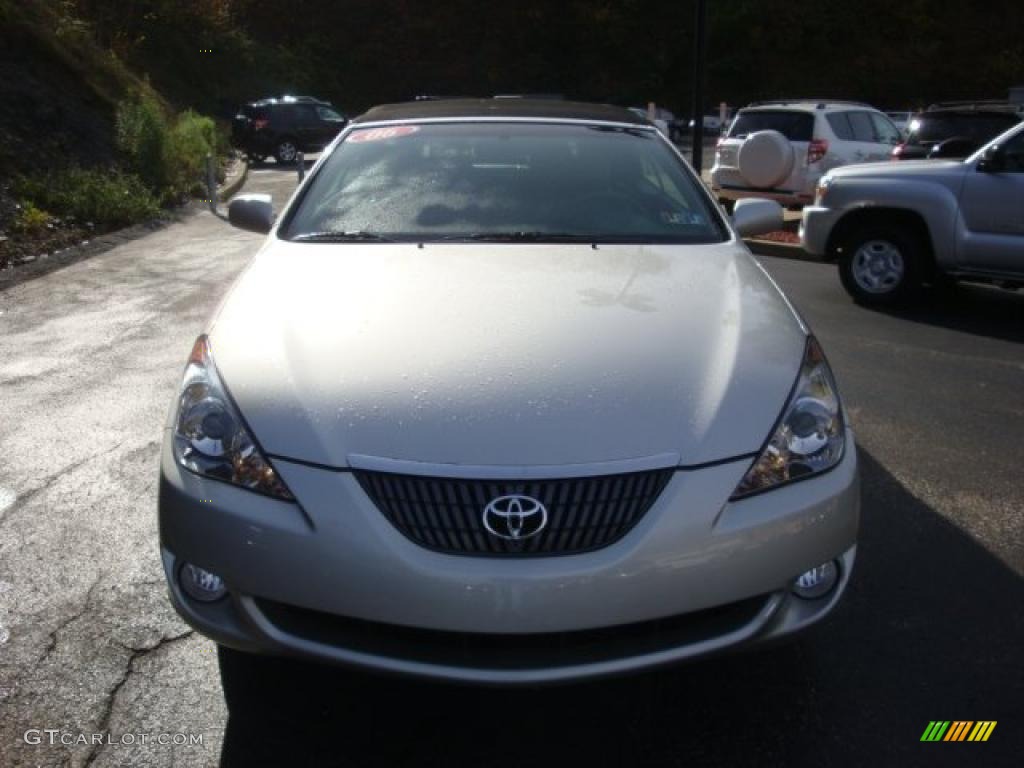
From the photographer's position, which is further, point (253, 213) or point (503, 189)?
point (253, 213)

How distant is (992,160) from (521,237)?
17.3 feet

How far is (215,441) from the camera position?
251 centimetres

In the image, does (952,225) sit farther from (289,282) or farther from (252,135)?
(252,135)

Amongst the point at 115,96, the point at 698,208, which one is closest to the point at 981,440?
the point at 698,208

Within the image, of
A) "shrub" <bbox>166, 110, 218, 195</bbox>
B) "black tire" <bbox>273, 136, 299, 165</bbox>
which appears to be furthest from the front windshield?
"black tire" <bbox>273, 136, 299, 165</bbox>

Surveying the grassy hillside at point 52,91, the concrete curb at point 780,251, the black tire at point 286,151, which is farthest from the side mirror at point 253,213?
the black tire at point 286,151

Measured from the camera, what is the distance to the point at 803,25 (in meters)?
49.5

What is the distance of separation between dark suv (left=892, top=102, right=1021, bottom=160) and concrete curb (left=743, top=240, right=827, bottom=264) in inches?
102

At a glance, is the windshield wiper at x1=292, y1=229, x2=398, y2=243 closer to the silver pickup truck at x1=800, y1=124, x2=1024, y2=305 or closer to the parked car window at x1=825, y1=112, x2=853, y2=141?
the silver pickup truck at x1=800, y1=124, x2=1024, y2=305

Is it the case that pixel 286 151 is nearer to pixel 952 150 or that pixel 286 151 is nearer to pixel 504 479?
pixel 952 150

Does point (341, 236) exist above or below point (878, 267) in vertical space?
above

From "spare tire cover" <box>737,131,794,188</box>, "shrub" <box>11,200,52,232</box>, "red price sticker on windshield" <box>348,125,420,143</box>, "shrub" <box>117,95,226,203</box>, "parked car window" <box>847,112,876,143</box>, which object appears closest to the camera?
"red price sticker on windshield" <box>348,125,420,143</box>

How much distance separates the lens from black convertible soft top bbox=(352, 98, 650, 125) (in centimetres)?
447

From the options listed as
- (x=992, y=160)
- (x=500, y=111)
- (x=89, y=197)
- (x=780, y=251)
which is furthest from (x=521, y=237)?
(x=89, y=197)
